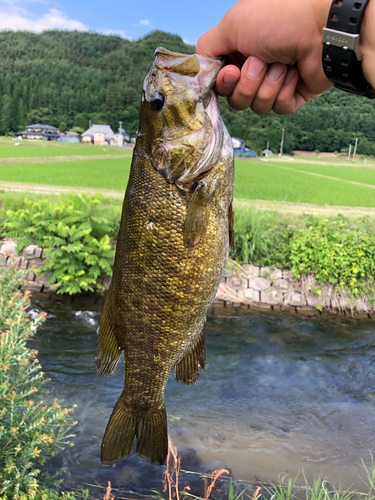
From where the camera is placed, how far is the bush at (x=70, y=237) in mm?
7316

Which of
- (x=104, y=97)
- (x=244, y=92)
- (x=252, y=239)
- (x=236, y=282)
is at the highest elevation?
(x=104, y=97)

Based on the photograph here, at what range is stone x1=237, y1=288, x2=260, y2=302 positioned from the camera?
26.8 ft

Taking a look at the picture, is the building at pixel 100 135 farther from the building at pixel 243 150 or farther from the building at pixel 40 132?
the building at pixel 243 150

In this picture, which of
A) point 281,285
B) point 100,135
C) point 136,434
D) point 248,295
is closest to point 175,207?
point 136,434

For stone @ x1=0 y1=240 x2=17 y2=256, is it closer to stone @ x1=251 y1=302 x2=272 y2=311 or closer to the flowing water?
the flowing water

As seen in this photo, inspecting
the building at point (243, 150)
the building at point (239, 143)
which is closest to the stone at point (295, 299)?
the building at point (239, 143)

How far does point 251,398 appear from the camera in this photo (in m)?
5.45

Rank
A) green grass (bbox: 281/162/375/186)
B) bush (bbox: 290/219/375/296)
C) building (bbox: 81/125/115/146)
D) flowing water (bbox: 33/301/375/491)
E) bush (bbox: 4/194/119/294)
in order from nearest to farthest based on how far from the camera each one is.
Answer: flowing water (bbox: 33/301/375/491) < bush (bbox: 4/194/119/294) < bush (bbox: 290/219/375/296) < green grass (bbox: 281/162/375/186) < building (bbox: 81/125/115/146)

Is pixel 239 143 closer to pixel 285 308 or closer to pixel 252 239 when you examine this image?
pixel 252 239

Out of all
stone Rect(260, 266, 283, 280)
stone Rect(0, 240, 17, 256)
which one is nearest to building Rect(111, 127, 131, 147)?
stone Rect(0, 240, 17, 256)

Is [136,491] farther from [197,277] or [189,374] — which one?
[197,277]

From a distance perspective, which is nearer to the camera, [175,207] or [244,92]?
[175,207]

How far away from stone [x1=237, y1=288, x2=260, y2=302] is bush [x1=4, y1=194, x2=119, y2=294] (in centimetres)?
297

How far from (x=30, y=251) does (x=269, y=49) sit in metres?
7.70
